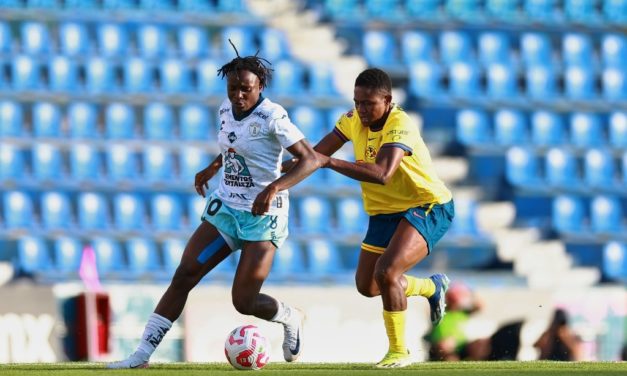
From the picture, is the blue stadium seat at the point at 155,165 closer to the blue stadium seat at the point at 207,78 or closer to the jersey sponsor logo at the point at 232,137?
the blue stadium seat at the point at 207,78

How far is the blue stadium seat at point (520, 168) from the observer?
2066 centimetres

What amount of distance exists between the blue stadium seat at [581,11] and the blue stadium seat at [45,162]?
920 centimetres

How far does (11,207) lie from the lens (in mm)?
19078

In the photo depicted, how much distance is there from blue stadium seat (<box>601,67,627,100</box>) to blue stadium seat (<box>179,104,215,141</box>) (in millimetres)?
6751

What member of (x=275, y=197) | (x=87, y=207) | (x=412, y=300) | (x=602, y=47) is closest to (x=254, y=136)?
(x=275, y=197)

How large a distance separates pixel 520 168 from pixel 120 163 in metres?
5.99

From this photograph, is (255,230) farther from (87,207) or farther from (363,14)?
(363,14)

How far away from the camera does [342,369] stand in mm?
9062

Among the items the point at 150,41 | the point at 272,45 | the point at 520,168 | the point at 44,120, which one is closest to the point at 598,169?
the point at 520,168

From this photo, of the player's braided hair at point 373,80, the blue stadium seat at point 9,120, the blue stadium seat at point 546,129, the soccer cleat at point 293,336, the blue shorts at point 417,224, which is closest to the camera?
the player's braided hair at point 373,80

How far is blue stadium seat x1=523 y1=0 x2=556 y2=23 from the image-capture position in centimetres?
2328

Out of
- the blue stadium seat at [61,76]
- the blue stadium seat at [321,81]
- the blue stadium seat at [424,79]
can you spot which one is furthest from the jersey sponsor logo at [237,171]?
the blue stadium seat at [424,79]

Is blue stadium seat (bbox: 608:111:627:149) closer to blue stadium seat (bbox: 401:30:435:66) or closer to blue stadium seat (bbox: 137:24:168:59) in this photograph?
blue stadium seat (bbox: 401:30:435:66)

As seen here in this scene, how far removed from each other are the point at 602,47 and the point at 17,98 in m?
9.73
